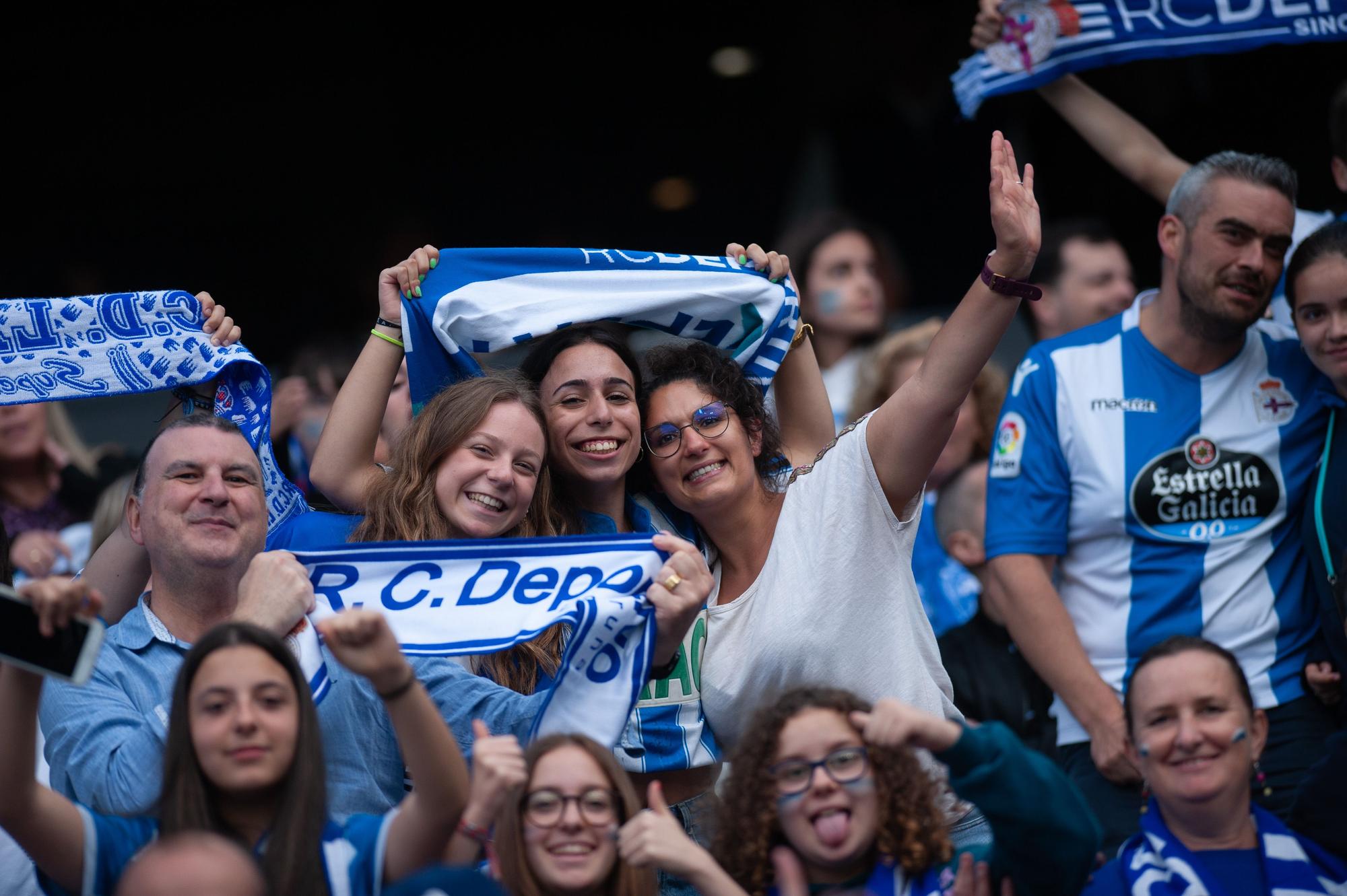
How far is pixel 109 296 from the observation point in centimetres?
427

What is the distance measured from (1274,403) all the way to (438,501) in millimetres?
2220

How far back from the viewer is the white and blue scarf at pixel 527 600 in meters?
3.40

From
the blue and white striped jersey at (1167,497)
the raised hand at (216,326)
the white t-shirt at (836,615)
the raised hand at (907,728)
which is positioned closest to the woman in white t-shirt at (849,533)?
the white t-shirt at (836,615)

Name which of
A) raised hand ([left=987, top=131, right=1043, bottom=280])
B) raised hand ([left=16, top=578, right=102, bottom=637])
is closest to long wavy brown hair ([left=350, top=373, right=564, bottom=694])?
raised hand ([left=16, top=578, right=102, bottom=637])

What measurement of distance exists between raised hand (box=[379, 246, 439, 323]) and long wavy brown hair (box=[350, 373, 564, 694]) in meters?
0.35

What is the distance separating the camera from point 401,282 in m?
4.22

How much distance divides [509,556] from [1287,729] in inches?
80.0

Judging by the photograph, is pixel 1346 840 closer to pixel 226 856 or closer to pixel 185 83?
pixel 226 856

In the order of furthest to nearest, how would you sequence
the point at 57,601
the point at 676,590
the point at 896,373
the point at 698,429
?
the point at 896,373, the point at 698,429, the point at 676,590, the point at 57,601

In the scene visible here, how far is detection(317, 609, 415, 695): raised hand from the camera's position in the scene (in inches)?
109

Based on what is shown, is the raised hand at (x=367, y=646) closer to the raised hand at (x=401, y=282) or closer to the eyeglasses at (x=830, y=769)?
the eyeglasses at (x=830, y=769)

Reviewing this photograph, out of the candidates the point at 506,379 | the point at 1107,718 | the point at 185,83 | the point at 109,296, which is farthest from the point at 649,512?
the point at 185,83

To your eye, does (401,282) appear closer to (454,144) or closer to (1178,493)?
(1178,493)

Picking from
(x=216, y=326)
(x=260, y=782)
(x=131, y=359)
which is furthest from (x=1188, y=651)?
(x=131, y=359)
